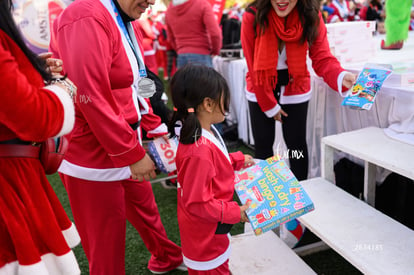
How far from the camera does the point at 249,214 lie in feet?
4.16

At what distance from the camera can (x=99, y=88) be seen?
1.14 meters

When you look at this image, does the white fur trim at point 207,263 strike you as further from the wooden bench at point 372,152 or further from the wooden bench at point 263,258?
the wooden bench at point 372,152

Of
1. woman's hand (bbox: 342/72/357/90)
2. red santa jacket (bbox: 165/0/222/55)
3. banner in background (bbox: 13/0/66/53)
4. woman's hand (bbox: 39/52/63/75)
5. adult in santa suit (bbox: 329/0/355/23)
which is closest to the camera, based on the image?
woman's hand (bbox: 39/52/63/75)

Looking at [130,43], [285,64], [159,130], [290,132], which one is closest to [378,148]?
[290,132]

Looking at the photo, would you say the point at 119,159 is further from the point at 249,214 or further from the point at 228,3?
the point at 228,3

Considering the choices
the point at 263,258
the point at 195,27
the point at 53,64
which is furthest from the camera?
the point at 195,27

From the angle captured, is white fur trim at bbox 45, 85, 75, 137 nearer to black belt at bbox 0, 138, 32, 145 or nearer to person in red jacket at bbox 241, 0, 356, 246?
black belt at bbox 0, 138, 32, 145

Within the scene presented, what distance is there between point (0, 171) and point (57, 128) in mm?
169

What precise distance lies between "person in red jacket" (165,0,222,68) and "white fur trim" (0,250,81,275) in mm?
2918

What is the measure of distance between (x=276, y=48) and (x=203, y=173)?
3.22 feet

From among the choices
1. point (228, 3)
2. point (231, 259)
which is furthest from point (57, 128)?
point (228, 3)

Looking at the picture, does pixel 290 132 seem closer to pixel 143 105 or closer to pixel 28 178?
pixel 143 105


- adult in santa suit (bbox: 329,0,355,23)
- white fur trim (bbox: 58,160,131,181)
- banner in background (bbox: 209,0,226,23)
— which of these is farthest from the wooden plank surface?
adult in santa suit (bbox: 329,0,355,23)

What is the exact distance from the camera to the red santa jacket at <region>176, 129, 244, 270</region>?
1173mm
